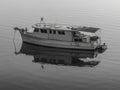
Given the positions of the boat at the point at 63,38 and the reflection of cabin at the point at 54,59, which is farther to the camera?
the boat at the point at 63,38

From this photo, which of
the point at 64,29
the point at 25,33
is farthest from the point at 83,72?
the point at 25,33

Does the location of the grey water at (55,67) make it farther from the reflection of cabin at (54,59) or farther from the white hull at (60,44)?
the white hull at (60,44)

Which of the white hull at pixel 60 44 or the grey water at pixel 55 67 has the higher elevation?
the white hull at pixel 60 44

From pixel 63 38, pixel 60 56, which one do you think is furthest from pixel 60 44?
pixel 60 56

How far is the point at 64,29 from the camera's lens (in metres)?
68.4

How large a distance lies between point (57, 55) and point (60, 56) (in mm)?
1036

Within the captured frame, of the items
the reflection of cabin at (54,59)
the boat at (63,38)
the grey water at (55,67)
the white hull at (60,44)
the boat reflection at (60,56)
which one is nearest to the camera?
the grey water at (55,67)

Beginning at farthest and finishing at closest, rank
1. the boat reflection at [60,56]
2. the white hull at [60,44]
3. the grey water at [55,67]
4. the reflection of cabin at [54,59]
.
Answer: the white hull at [60,44] → the reflection of cabin at [54,59] → the boat reflection at [60,56] → the grey water at [55,67]

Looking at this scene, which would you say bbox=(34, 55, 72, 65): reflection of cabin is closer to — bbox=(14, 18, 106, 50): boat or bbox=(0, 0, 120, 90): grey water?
bbox=(0, 0, 120, 90): grey water

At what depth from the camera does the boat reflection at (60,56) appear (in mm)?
58625

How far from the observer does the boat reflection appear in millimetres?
58625

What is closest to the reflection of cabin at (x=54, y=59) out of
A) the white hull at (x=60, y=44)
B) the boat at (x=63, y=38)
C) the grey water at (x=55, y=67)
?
the grey water at (x=55, y=67)

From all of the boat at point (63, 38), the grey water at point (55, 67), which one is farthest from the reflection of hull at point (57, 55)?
the boat at point (63, 38)

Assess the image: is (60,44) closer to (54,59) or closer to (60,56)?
(60,56)
